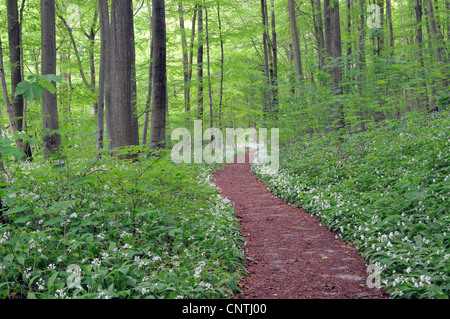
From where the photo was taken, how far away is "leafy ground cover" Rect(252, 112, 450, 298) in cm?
386

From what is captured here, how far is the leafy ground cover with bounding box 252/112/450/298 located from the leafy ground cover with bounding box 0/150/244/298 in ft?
6.60

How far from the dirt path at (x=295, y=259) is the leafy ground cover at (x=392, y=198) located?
281 mm

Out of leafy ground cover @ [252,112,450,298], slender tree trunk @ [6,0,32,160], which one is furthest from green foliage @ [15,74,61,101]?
slender tree trunk @ [6,0,32,160]

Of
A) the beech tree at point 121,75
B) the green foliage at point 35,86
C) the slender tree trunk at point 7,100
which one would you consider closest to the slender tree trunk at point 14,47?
the slender tree trunk at point 7,100

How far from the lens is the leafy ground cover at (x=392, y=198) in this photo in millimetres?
3863

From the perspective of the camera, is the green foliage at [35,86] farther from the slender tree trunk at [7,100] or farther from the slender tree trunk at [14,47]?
the slender tree trunk at [14,47]

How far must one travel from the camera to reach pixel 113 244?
4.09m

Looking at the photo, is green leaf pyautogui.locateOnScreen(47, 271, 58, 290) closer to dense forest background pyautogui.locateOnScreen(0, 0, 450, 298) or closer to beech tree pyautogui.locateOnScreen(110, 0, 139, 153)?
dense forest background pyautogui.locateOnScreen(0, 0, 450, 298)

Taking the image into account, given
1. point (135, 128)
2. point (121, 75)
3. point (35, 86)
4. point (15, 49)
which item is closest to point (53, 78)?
point (35, 86)

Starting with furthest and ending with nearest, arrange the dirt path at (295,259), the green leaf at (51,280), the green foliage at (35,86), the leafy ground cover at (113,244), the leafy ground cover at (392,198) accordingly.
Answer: the dirt path at (295,259)
the leafy ground cover at (392,198)
the leafy ground cover at (113,244)
the green leaf at (51,280)
the green foliage at (35,86)

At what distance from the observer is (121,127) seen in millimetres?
9305

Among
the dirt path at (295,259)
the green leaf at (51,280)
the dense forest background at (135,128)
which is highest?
the dense forest background at (135,128)

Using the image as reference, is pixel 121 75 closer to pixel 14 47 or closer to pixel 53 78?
pixel 14 47

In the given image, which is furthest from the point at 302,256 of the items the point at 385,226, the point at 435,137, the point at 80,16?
the point at 80,16
